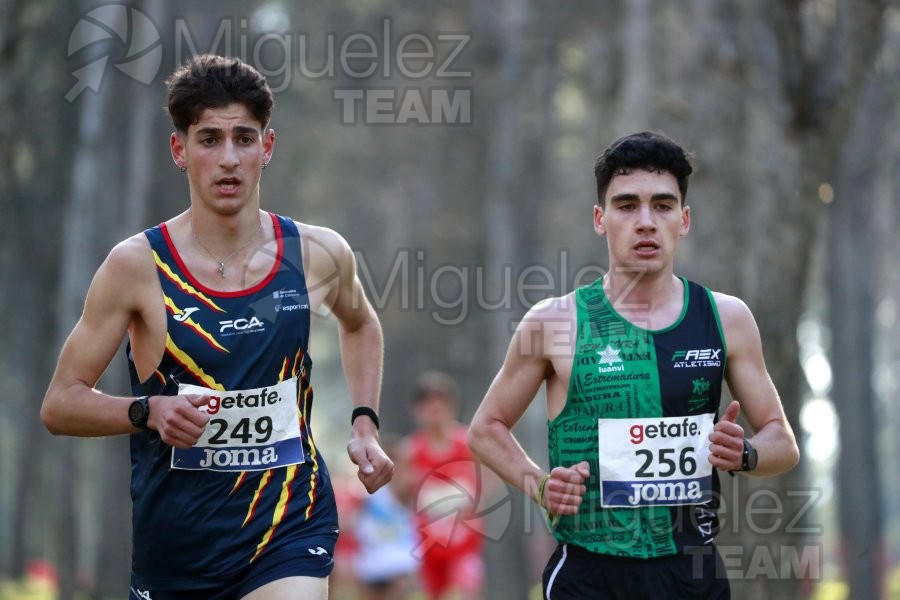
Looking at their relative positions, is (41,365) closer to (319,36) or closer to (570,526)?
(319,36)

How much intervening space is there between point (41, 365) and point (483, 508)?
11.7 metres

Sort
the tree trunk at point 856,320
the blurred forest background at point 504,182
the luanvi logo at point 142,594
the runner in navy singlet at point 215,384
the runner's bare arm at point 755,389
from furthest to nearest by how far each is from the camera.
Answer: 1. the tree trunk at point 856,320
2. the blurred forest background at point 504,182
3. the runner's bare arm at point 755,389
4. the luanvi logo at point 142,594
5. the runner in navy singlet at point 215,384

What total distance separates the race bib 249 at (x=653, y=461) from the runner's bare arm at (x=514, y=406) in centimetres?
27

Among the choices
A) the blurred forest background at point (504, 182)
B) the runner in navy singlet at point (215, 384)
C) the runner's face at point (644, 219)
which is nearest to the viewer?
the runner in navy singlet at point (215, 384)

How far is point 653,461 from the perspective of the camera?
548cm

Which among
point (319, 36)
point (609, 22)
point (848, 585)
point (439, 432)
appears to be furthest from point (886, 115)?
point (319, 36)

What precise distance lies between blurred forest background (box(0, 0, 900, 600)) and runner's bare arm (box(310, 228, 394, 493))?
2.83 meters

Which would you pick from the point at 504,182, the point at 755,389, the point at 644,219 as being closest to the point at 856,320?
the point at 504,182

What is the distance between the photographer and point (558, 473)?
211 inches

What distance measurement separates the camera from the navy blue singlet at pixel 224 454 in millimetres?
5402

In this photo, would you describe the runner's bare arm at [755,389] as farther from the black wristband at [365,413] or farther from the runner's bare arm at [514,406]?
the black wristband at [365,413]

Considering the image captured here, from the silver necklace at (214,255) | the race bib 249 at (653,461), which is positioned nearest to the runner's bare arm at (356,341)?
the silver necklace at (214,255)

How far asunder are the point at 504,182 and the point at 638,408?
14686 millimetres

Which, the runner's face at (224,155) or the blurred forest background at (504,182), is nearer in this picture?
the runner's face at (224,155)
